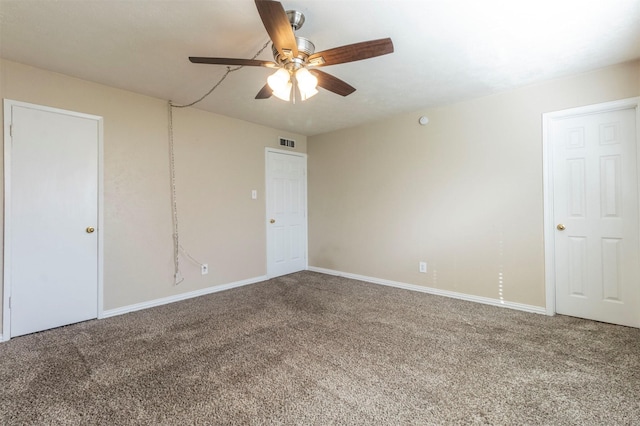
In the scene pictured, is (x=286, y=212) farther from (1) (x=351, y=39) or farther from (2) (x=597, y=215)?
(2) (x=597, y=215)

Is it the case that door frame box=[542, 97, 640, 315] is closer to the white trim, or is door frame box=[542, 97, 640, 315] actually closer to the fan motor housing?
the fan motor housing

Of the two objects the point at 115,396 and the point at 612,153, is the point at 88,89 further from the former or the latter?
the point at 612,153

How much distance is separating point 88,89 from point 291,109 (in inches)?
82.6

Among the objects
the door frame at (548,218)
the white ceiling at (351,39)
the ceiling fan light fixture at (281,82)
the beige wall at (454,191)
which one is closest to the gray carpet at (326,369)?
the door frame at (548,218)

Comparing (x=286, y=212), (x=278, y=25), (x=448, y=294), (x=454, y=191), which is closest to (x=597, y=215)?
(x=454, y=191)

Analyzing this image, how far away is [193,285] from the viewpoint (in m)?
3.71

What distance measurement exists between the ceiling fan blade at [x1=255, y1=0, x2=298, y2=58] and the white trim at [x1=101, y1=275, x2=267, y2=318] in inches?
119

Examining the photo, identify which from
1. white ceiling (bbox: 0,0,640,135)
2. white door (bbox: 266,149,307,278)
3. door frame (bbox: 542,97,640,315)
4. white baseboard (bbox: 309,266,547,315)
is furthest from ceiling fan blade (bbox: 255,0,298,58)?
white baseboard (bbox: 309,266,547,315)

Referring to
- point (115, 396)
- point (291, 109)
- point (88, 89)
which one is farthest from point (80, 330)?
point (291, 109)

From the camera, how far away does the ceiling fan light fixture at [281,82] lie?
1.95m

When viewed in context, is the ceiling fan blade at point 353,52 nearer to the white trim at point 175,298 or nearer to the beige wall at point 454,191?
the beige wall at point 454,191

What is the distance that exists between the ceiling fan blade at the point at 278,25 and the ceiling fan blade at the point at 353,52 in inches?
6.9

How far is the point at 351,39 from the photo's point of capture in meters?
2.21

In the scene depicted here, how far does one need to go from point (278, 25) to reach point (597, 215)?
10.7 feet
